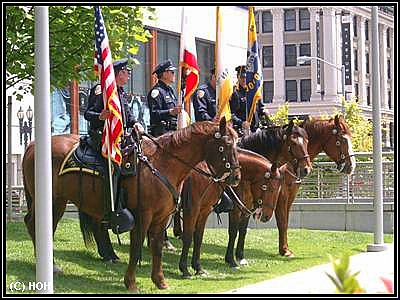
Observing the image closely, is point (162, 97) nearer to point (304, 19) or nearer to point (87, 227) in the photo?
point (87, 227)

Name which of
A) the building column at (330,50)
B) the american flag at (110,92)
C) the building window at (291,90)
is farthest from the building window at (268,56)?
the american flag at (110,92)

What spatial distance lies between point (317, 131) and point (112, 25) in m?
5.05

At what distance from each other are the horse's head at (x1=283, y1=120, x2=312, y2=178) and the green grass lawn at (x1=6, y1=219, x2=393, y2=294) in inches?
62.2

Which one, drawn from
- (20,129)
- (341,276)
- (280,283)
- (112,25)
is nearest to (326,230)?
(112,25)

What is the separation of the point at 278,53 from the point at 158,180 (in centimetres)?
6585

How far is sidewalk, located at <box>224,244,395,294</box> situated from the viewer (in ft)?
34.7

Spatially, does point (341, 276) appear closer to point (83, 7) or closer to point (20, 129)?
point (83, 7)

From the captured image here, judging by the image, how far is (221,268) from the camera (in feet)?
44.1

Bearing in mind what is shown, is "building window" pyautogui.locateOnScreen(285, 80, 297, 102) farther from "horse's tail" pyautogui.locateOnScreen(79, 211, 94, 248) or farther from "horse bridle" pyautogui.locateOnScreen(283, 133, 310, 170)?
"horse's tail" pyautogui.locateOnScreen(79, 211, 94, 248)

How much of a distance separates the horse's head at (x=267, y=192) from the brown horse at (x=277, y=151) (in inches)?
26.4

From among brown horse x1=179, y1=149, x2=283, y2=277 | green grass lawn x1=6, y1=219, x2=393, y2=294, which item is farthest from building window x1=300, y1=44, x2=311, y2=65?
brown horse x1=179, y1=149, x2=283, y2=277

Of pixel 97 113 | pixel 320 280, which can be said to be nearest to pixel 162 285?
pixel 320 280

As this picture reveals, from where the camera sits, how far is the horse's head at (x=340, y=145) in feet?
49.3

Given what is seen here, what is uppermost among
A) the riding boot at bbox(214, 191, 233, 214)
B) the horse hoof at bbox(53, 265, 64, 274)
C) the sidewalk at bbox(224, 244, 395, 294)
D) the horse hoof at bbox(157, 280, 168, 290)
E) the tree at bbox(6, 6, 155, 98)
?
the tree at bbox(6, 6, 155, 98)
